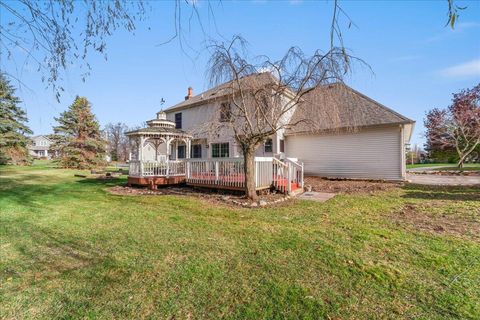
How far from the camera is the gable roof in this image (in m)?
8.99

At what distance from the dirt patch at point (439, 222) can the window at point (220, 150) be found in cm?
1239

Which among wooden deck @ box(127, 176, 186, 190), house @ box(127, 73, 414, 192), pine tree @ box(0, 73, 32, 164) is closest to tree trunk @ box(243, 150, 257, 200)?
house @ box(127, 73, 414, 192)

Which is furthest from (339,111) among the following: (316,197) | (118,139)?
(118,139)

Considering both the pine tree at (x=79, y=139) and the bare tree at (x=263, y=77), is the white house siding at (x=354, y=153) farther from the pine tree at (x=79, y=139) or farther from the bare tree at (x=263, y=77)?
the pine tree at (x=79, y=139)

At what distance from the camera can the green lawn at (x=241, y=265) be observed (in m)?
2.53

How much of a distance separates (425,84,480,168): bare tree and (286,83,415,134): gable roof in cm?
1106

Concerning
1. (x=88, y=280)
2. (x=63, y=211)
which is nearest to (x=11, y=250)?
(x=88, y=280)

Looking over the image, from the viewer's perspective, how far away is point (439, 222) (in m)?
5.48

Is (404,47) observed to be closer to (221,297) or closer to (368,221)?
(368,221)

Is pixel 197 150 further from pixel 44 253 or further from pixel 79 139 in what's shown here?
pixel 79 139

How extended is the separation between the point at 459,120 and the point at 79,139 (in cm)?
3709

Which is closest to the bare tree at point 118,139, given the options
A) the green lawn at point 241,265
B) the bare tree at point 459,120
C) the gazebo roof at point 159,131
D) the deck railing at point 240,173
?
the gazebo roof at point 159,131

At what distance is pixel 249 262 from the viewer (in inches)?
139

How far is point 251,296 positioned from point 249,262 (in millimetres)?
831
